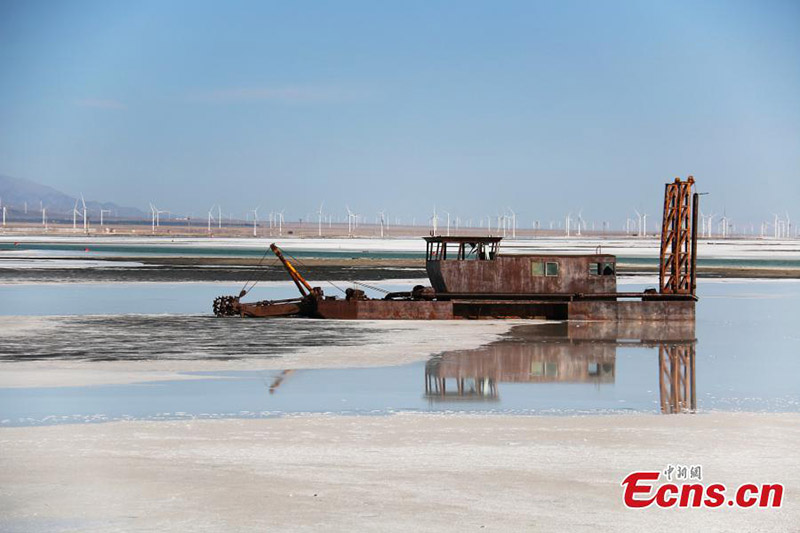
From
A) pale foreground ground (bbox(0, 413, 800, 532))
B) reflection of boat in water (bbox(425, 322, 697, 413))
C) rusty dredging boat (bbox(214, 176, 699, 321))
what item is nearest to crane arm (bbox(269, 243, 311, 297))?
rusty dredging boat (bbox(214, 176, 699, 321))

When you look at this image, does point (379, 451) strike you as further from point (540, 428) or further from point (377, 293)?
point (377, 293)

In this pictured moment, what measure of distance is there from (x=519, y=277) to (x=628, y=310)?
464cm

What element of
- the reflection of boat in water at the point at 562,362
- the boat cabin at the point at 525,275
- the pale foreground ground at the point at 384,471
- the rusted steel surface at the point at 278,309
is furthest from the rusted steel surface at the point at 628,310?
the pale foreground ground at the point at 384,471

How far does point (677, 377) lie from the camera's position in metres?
27.9

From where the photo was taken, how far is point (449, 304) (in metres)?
45.5

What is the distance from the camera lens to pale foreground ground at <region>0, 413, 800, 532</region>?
13875mm

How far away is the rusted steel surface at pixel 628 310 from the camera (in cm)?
4412

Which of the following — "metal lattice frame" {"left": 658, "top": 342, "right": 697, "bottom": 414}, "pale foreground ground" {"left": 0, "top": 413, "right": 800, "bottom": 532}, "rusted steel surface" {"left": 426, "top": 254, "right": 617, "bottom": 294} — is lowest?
"pale foreground ground" {"left": 0, "top": 413, "right": 800, "bottom": 532}

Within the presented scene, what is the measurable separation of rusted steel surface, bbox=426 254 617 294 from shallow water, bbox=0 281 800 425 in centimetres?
Answer: 353

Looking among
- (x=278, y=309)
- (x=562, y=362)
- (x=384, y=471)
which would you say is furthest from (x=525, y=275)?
(x=384, y=471)

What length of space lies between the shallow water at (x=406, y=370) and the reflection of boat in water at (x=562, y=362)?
5cm

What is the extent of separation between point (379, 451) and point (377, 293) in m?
45.5

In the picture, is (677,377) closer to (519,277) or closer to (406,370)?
(406,370)

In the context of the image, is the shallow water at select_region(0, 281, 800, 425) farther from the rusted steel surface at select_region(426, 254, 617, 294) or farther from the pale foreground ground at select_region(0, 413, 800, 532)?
the rusted steel surface at select_region(426, 254, 617, 294)
